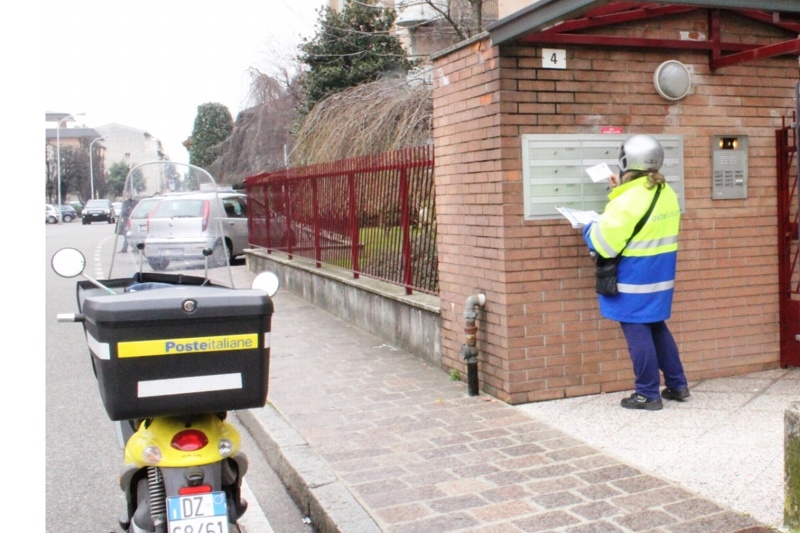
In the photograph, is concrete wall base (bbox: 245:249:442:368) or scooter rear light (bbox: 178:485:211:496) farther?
concrete wall base (bbox: 245:249:442:368)

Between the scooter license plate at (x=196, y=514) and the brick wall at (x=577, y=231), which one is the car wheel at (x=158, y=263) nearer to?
the scooter license plate at (x=196, y=514)

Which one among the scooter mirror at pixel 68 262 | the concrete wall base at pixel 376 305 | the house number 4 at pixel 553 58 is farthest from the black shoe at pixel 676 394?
the scooter mirror at pixel 68 262

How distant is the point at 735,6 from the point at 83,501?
4561mm

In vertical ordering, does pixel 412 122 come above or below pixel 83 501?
above

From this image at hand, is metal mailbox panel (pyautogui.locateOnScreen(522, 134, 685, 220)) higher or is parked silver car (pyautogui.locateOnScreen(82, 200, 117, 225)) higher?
parked silver car (pyautogui.locateOnScreen(82, 200, 117, 225))

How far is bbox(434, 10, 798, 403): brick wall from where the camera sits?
591 cm

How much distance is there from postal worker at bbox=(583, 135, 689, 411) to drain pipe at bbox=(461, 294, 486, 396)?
0.93 meters

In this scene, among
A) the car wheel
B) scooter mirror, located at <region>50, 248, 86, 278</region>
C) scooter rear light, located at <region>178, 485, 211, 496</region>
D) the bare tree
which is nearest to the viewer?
scooter rear light, located at <region>178, 485, 211, 496</region>

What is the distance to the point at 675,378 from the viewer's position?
5816 millimetres

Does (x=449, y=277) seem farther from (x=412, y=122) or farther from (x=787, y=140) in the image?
(x=412, y=122)

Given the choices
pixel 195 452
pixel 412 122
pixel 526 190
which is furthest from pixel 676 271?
pixel 412 122

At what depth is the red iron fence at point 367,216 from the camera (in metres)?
7.89

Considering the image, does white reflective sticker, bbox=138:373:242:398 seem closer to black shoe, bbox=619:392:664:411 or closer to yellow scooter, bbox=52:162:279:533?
yellow scooter, bbox=52:162:279:533

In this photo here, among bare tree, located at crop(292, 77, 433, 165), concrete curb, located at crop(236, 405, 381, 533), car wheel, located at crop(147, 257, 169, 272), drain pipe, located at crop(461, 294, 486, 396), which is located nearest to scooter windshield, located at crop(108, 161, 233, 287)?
car wheel, located at crop(147, 257, 169, 272)
